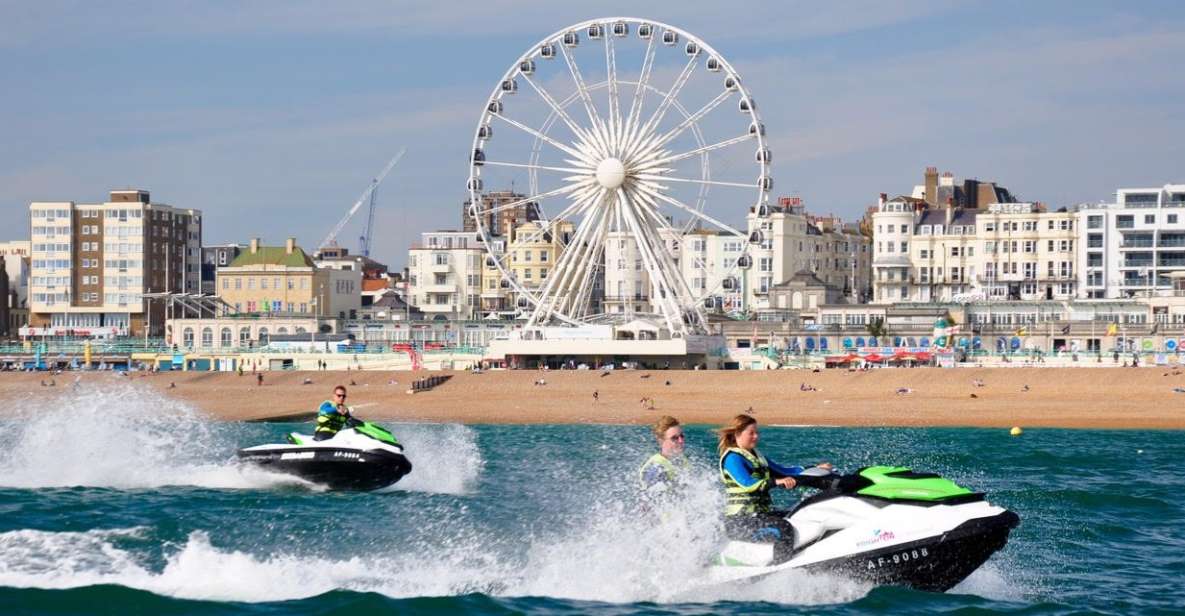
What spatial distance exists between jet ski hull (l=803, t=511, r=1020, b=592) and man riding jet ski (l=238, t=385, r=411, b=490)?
43.7ft

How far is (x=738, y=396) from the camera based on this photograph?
241ft

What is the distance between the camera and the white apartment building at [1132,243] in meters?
117

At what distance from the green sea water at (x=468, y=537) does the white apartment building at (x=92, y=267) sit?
3451 inches

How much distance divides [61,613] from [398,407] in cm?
5308

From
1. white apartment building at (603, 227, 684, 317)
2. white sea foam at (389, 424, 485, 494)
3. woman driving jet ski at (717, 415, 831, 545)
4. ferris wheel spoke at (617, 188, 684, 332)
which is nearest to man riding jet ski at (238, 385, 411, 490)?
white sea foam at (389, 424, 485, 494)

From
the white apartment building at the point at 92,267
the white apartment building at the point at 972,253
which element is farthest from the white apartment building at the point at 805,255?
the white apartment building at the point at 92,267

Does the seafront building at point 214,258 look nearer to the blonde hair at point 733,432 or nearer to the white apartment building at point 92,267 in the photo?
the white apartment building at point 92,267

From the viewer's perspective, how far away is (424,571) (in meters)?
19.5

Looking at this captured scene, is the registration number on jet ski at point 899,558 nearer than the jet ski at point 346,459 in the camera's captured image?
Yes

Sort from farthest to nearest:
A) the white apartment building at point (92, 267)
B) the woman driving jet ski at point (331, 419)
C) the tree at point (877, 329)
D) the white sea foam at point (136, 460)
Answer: the white apartment building at point (92, 267) → the tree at point (877, 329) → the white sea foam at point (136, 460) → the woman driving jet ski at point (331, 419)

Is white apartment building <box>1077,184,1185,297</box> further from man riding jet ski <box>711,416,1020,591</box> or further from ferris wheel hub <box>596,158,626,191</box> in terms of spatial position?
man riding jet ski <box>711,416,1020,591</box>

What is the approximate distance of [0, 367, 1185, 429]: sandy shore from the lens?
64.2 metres

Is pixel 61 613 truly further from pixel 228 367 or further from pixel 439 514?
pixel 228 367

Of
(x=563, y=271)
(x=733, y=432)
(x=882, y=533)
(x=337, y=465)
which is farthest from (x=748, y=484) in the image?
(x=563, y=271)
